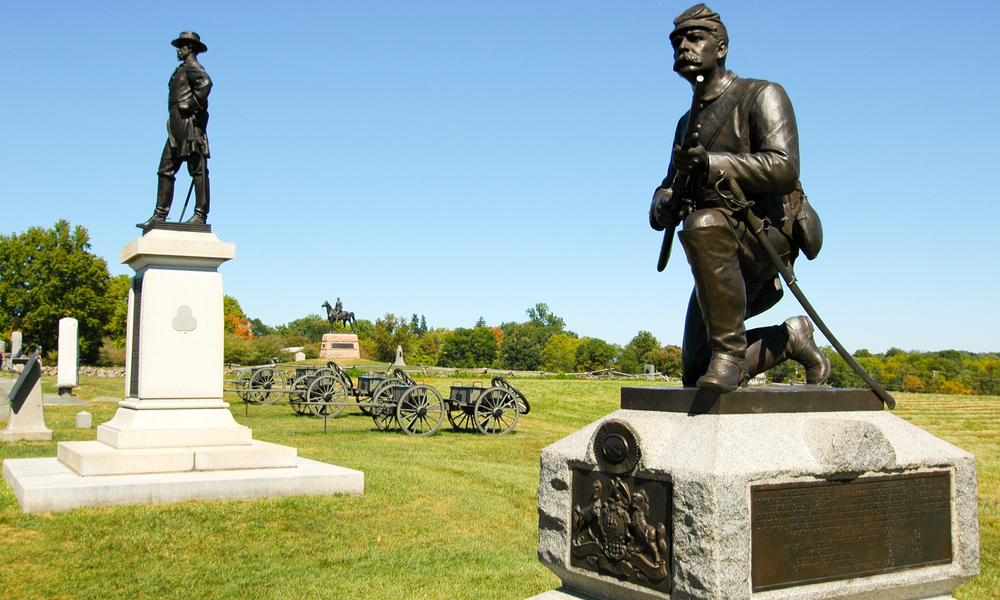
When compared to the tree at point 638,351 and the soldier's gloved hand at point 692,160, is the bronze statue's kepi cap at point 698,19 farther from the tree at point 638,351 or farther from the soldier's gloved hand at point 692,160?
the tree at point 638,351

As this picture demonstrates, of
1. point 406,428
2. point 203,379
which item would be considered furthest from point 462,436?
point 203,379

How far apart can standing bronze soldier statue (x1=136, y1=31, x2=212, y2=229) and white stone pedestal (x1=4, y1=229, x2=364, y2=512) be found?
792 millimetres

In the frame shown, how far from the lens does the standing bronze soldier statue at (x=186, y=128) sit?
8.68m

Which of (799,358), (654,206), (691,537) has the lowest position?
(691,537)

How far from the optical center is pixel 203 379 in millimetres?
7879

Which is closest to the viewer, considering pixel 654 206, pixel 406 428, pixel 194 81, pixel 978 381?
pixel 654 206

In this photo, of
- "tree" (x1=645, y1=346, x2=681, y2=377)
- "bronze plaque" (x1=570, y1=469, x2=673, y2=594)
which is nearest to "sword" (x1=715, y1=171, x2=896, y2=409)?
"bronze plaque" (x1=570, y1=469, x2=673, y2=594)

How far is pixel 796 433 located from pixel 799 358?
2.36ft

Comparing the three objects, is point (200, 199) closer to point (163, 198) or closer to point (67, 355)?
point (163, 198)

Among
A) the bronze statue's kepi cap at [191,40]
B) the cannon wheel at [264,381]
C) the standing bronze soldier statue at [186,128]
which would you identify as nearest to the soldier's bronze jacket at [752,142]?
the standing bronze soldier statue at [186,128]

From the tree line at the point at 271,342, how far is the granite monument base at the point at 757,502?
4.36 ft

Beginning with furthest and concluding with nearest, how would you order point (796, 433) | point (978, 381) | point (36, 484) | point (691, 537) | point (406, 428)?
point (978, 381)
point (406, 428)
point (36, 484)
point (796, 433)
point (691, 537)

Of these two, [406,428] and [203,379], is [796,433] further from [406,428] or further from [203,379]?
[406,428]

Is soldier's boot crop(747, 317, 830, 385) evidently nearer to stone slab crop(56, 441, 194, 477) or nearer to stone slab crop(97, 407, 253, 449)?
stone slab crop(97, 407, 253, 449)
